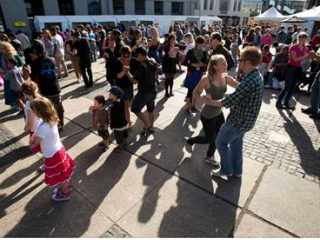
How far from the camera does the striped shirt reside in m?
2.68

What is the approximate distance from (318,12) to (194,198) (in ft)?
50.4

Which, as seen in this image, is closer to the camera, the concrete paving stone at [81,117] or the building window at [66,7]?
the concrete paving stone at [81,117]

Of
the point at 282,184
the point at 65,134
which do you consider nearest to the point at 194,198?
the point at 282,184

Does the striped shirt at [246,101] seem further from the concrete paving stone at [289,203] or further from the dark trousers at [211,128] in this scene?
the concrete paving stone at [289,203]

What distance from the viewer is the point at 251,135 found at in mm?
4824

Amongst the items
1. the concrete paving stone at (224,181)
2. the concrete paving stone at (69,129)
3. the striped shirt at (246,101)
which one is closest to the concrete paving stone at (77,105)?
the concrete paving stone at (69,129)

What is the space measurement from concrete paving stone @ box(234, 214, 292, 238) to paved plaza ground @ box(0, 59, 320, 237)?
1 centimetres

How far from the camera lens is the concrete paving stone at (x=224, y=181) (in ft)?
10.5

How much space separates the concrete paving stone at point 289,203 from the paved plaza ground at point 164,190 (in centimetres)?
1

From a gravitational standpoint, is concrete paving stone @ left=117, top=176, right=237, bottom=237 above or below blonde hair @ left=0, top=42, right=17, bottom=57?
below

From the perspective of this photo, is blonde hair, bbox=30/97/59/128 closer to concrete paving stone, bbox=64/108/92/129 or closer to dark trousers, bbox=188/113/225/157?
dark trousers, bbox=188/113/225/157

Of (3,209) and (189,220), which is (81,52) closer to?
(3,209)

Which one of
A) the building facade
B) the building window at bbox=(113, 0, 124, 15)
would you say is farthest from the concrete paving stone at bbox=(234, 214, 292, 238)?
the building window at bbox=(113, 0, 124, 15)

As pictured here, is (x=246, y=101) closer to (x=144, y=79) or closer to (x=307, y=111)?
(x=144, y=79)
